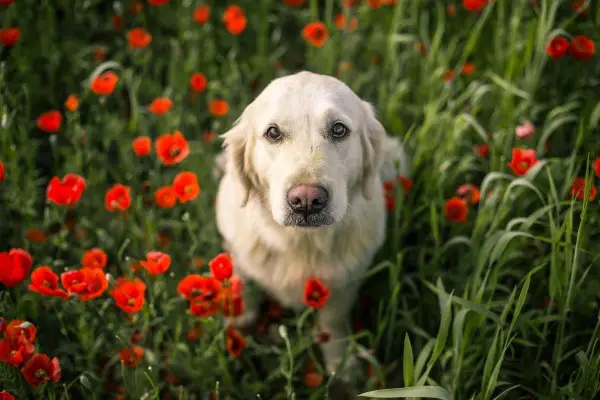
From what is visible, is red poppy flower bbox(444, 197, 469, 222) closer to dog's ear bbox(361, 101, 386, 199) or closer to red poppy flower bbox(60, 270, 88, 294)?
dog's ear bbox(361, 101, 386, 199)

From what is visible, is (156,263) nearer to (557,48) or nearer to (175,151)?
(175,151)

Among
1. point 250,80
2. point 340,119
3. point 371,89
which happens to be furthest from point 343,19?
point 340,119

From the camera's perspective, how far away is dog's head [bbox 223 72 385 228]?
74.5 inches

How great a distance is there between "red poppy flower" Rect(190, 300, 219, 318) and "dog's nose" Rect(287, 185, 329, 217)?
0.48 m

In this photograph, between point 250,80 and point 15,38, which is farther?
point 250,80

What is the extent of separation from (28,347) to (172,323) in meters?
0.67

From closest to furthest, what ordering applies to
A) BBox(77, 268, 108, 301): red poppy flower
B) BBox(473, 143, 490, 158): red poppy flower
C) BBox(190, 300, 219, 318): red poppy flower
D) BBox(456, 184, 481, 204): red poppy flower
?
1. BBox(77, 268, 108, 301): red poppy flower
2. BBox(190, 300, 219, 318): red poppy flower
3. BBox(456, 184, 481, 204): red poppy flower
4. BBox(473, 143, 490, 158): red poppy flower

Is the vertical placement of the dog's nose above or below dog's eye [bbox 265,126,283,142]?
below

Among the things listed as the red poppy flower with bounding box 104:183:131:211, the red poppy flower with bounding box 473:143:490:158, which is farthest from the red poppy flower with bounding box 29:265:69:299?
the red poppy flower with bounding box 473:143:490:158

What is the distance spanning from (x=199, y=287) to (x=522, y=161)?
1484mm

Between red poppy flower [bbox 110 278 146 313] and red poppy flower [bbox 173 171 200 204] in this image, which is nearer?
red poppy flower [bbox 110 278 146 313]

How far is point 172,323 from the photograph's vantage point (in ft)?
7.49

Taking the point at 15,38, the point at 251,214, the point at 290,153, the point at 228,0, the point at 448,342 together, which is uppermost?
the point at 228,0

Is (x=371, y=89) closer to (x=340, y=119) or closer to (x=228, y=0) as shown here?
(x=228, y=0)
